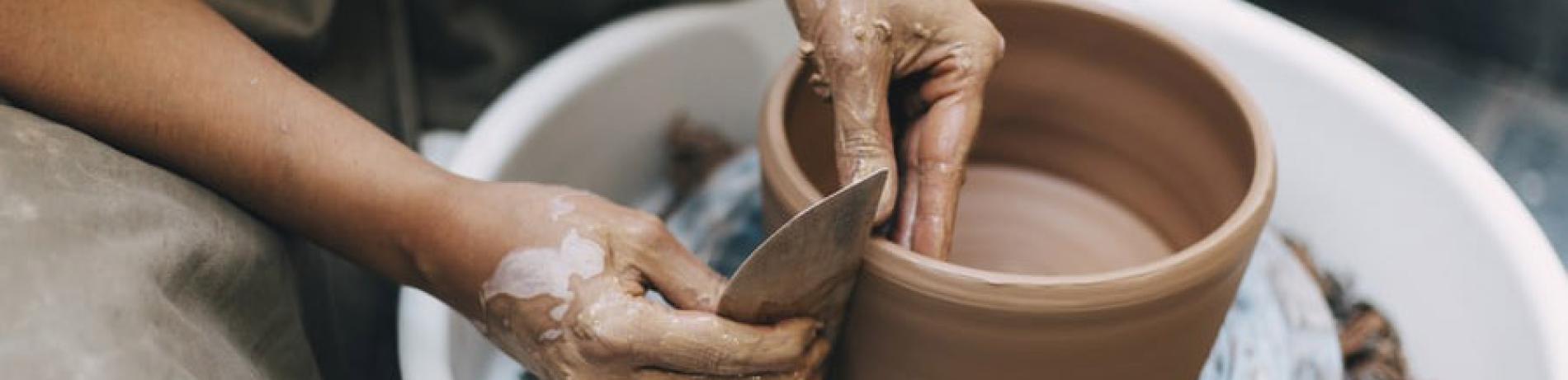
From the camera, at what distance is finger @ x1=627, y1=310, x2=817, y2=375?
903 mm

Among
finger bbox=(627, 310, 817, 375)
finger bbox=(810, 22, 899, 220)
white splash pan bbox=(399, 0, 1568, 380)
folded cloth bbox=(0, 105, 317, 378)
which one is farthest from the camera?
white splash pan bbox=(399, 0, 1568, 380)

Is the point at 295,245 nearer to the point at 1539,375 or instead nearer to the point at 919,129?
the point at 919,129

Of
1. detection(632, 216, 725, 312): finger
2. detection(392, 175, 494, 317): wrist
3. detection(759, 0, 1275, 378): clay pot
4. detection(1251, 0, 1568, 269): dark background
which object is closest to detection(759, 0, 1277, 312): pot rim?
detection(759, 0, 1275, 378): clay pot

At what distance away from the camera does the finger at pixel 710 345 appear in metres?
0.90

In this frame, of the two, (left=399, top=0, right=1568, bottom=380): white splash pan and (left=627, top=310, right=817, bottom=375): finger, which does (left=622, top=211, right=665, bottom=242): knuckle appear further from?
(left=399, top=0, right=1568, bottom=380): white splash pan

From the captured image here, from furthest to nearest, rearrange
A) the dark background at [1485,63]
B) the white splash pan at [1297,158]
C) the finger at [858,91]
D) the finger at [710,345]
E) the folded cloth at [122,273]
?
the dark background at [1485,63] → the white splash pan at [1297,158] → the finger at [858,91] → the finger at [710,345] → the folded cloth at [122,273]

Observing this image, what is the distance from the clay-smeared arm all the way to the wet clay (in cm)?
37

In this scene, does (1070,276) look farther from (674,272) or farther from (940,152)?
(674,272)

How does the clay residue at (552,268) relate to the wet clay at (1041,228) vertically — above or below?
above

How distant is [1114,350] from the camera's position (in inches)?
39.8

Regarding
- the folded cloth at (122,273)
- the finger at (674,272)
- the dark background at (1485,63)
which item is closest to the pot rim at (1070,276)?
the finger at (674,272)

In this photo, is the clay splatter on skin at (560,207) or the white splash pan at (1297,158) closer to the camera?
the clay splatter on skin at (560,207)

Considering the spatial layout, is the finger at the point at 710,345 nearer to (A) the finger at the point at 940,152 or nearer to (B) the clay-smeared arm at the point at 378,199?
(B) the clay-smeared arm at the point at 378,199

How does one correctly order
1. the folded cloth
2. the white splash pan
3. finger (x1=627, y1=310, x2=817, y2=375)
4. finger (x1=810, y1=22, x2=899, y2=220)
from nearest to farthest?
the folded cloth → finger (x1=627, y1=310, x2=817, y2=375) → finger (x1=810, y1=22, x2=899, y2=220) → the white splash pan
